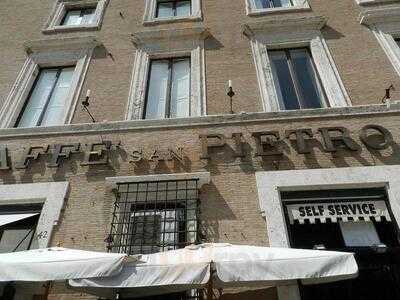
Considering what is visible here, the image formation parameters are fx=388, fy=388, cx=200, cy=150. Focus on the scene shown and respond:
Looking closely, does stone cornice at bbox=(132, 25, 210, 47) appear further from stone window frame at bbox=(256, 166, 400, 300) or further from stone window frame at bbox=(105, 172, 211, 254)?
stone window frame at bbox=(256, 166, 400, 300)

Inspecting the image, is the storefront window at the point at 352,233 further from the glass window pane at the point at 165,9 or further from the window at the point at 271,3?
the glass window pane at the point at 165,9

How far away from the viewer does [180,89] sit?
381 inches

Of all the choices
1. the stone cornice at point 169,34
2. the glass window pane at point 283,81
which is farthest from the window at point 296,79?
the stone cornice at point 169,34

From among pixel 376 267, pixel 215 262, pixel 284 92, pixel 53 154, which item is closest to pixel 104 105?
pixel 53 154

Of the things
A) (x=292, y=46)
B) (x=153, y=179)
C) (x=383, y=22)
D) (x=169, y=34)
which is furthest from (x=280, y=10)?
(x=153, y=179)

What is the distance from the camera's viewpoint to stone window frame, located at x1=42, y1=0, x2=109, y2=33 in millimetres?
11391

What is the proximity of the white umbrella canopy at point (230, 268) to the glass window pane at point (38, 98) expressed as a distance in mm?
5798

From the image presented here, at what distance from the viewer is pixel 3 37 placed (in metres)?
11.5

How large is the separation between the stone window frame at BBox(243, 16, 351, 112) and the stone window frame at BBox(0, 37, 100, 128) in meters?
4.42

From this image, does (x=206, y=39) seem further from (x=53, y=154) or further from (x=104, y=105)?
(x=53, y=154)

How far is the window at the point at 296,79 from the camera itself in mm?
9109

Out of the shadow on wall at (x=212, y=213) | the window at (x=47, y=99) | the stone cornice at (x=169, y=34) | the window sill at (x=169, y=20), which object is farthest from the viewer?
the window sill at (x=169, y=20)

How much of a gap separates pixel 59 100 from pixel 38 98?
61 cm

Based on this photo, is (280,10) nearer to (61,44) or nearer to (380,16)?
(380,16)
